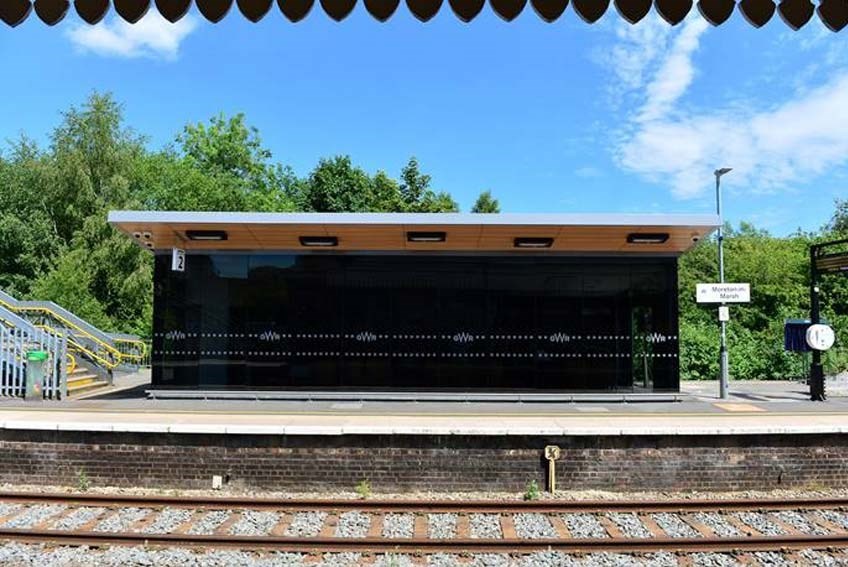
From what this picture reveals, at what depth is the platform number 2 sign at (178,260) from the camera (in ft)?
49.6

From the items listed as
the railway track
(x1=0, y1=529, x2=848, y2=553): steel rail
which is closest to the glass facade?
the railway track

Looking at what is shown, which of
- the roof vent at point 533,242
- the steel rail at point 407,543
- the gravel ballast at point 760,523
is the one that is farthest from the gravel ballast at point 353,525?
the roof vent at point 533,242

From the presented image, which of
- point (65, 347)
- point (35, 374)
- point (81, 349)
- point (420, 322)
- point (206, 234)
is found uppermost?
point (206, 234)

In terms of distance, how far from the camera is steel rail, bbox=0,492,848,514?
29.1ft

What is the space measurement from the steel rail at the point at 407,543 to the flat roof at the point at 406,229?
23.1ft

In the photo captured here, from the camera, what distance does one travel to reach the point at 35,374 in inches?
575

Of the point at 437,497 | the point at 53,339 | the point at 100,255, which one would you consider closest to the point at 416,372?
the point at 437,497

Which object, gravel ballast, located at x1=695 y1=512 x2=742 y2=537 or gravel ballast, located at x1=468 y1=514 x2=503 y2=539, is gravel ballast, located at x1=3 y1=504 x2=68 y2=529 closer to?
gravel ballast, located at x1=468 y1=514 x2=503 y2=539

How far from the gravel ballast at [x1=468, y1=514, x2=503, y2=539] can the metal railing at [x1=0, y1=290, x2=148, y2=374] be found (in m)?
13.5

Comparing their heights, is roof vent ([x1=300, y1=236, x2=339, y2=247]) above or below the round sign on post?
above

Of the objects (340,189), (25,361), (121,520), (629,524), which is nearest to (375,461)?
(121,520)

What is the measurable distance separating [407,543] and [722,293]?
39.5ft

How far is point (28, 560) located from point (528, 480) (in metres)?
6.22

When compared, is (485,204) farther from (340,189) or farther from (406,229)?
(406,229)
